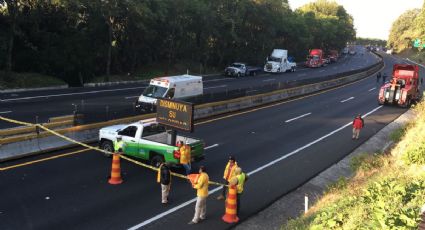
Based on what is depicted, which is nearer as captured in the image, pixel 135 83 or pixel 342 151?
pixel 342 151

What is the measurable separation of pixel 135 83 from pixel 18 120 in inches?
845

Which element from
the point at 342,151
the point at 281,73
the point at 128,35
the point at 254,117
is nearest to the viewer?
the point at 342,151

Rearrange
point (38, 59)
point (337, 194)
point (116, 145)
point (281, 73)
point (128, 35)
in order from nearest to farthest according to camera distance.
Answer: point (337, 194) < point (116, 145) < point (38, 59) < point (128, 35) < point (281, 73)

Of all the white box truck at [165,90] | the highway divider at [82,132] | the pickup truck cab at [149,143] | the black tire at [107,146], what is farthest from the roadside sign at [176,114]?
the white box truck at [165,90]

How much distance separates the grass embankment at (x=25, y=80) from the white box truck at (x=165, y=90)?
1352 centimetres

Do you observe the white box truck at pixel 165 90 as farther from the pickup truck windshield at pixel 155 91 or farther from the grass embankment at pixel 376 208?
the grass embankment at pixel 376 208

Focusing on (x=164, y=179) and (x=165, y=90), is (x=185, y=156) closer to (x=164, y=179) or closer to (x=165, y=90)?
(x=164, y=179)

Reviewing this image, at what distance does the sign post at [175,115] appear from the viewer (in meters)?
15.1

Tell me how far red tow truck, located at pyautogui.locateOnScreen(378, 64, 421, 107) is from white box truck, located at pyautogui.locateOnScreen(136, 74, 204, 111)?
18.0m

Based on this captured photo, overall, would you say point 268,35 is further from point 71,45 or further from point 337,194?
point 337,194

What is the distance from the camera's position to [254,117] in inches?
1115

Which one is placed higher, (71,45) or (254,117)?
(71,45)

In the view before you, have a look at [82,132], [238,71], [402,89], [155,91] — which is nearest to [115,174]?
[82,132]

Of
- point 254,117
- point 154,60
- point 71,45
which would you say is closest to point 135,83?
point 71,45
